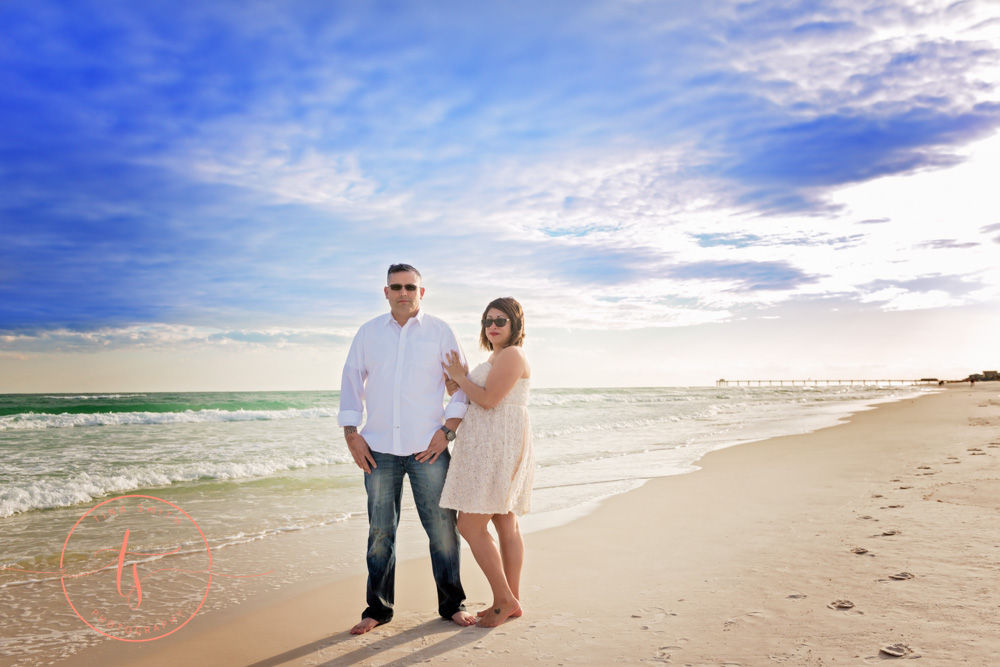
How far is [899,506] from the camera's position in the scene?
261 inches

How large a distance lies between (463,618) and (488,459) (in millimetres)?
1060

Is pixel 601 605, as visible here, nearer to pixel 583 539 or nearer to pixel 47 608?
pixel 583 539

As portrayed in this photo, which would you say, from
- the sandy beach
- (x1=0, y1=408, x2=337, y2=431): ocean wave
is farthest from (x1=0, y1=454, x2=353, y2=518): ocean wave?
(x1=0, y1=408, x2=337, y2=431): ocean wave

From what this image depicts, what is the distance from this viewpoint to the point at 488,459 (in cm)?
388

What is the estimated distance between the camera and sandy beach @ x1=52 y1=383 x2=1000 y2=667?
11.1 feet

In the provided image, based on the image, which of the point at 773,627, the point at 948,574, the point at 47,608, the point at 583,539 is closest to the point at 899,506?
the point at 948,574

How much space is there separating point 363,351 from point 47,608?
322cm

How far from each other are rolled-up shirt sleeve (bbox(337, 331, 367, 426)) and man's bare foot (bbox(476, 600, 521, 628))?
1.54 meters

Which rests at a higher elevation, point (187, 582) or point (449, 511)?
point (449, 511)

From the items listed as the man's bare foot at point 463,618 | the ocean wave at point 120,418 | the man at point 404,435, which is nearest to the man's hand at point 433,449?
the man at point 404,435

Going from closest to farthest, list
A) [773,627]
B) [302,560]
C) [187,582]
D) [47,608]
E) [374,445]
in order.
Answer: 1. [773,627]
2. [374,445]
3. [47,608]
4. [187,582]
5. [302,560]

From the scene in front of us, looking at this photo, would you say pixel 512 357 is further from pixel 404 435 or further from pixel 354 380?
pixel 354 380

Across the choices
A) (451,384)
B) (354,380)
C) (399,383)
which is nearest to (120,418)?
(354,380)

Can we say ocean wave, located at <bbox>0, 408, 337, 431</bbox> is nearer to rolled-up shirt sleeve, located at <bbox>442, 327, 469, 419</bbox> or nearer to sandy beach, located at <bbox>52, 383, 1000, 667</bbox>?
sandy beach, located at <bbox>52, 383, 1000, 667</bbox>
